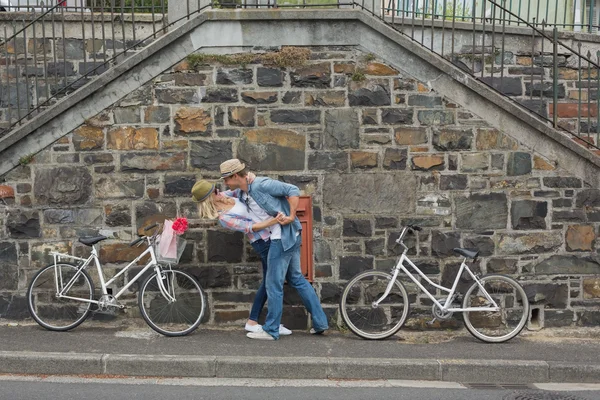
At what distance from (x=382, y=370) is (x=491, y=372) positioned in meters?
0.95

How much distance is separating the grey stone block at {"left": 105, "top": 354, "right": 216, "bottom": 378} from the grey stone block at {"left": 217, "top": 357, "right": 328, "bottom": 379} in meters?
0.12

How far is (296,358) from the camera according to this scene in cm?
671

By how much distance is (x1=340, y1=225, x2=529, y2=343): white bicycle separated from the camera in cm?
763

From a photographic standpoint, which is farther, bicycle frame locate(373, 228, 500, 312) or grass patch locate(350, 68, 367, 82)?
grass patch locate(350, 68, 367, 82)

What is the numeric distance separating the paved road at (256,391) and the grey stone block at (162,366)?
0.50ft

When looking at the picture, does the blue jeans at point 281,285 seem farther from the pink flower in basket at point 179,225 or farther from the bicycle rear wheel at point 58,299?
the bicycle rear wheel at point 58,299

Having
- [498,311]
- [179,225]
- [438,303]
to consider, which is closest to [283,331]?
[179,225]

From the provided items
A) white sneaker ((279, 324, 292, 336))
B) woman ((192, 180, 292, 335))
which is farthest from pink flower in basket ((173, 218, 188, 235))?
white sneaker ((279, 324, 292, 336))

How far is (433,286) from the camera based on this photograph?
7914 mm

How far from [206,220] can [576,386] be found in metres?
3.94

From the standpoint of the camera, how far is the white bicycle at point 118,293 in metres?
7.73

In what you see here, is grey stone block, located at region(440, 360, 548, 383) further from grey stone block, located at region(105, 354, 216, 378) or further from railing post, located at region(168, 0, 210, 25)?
railing post, located at region(168, 0, 210, 25)

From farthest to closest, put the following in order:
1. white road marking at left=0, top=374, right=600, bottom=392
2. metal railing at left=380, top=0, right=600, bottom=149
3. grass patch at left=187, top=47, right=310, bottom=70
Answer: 1. metal railing at left=380, top=0, right=600, bottom=149
2. grass patch at left=187, top=47, right=310, bottom=70
3. white road marking at left=0, top=374, right=600, bottom=392

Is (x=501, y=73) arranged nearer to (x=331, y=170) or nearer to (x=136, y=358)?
(x=331, y=170)
